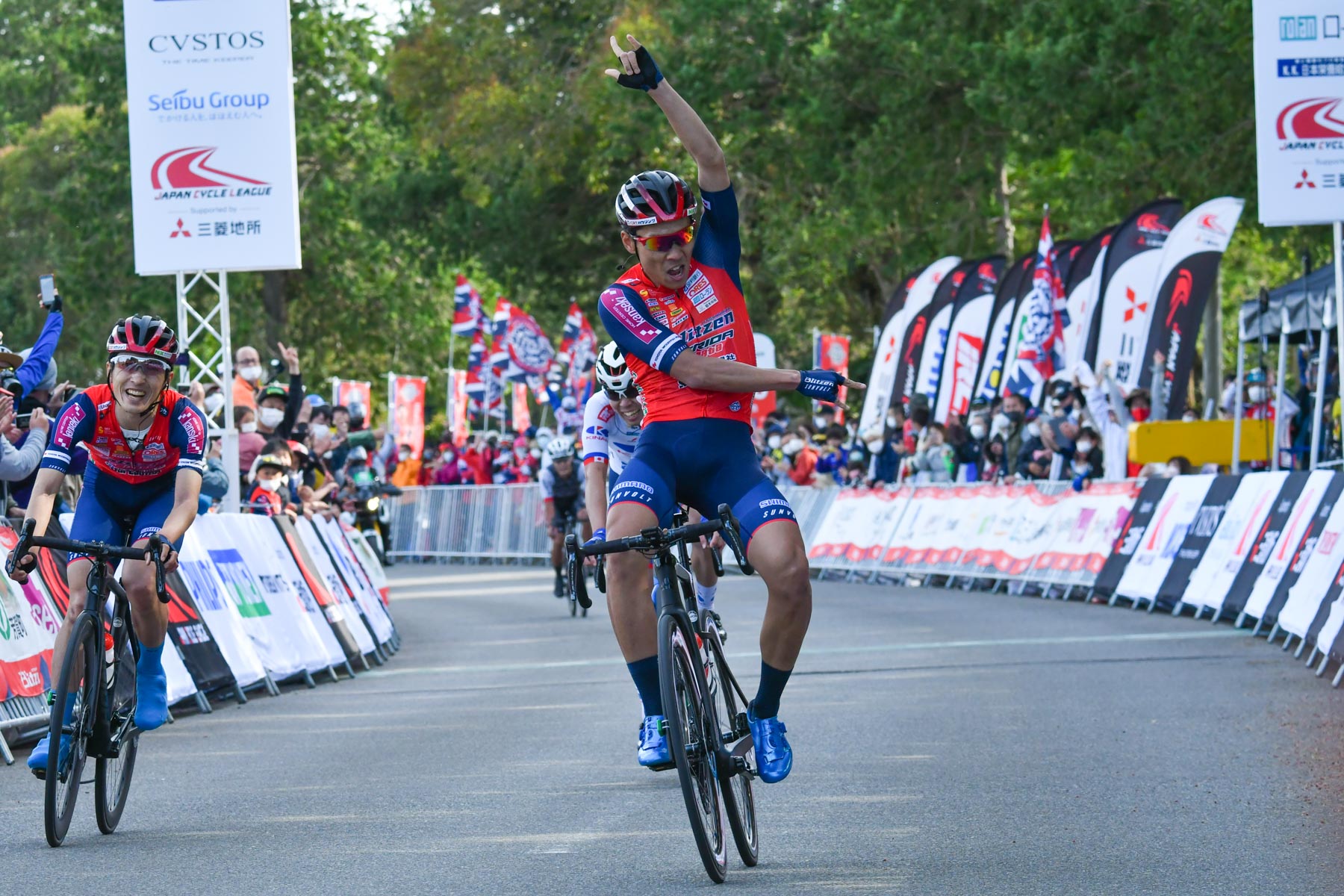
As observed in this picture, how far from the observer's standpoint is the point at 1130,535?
67.7 feet

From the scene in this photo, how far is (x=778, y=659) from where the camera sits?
707 centimetres

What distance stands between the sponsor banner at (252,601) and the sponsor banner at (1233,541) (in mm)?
7223

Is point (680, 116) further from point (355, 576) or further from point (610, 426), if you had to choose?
point (355, 576)

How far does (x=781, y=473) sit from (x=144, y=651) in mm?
23852

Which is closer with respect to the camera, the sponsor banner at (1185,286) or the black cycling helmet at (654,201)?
the black cycling helmet at (654,201)

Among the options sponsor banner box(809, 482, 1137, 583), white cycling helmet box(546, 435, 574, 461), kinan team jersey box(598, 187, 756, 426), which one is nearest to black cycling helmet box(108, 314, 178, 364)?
kinan team jersey box(598, 187, 756, 426)

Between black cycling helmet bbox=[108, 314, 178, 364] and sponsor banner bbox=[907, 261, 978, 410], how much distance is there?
24.1m

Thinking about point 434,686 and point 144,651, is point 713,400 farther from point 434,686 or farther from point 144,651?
point 434,686

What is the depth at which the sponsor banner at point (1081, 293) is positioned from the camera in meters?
26.7

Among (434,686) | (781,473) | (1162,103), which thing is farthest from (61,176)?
(434,686)

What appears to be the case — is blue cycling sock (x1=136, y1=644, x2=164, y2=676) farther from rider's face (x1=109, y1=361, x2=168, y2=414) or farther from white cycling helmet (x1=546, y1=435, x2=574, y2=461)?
white cycling helmet (x1=546, y1=435, x2=574, y2=461)

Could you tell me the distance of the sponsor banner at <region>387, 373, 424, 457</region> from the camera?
49.0 metres

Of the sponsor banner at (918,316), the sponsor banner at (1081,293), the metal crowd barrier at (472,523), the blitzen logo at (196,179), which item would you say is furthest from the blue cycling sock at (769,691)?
the sponsor banner at (918,316)

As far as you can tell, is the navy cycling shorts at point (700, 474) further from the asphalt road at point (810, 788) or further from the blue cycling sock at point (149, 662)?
the blue cycling sock at point (149, 662)
